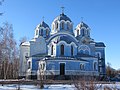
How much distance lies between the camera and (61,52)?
45969 mm

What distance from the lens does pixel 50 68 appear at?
4341 centimetres

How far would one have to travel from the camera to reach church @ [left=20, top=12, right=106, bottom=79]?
4356cm

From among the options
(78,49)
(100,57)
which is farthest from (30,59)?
(100,57)

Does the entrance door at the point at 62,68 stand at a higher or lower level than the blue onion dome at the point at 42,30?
lower

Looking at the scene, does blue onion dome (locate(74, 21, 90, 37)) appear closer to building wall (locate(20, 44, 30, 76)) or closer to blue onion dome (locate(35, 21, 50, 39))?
blue onion dome (locate(35, 21, 50, 39))

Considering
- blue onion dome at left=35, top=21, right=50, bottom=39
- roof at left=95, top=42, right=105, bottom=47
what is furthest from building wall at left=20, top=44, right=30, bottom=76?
roof at left=95, top=42, right=105, bottom=47

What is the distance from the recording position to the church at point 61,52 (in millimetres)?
43562

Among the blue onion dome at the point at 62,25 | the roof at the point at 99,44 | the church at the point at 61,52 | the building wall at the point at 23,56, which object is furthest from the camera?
the roof at the point at 99,44

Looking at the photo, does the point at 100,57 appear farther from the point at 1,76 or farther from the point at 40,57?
the point at 1,76

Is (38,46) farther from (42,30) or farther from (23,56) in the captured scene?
(23,56)

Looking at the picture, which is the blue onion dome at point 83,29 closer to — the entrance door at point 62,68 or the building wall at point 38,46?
the building wall at point 38,46

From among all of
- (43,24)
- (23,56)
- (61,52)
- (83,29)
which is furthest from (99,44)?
(23,56)

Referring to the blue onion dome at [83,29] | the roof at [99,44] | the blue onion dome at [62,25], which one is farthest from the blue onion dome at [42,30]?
the roof at [99,44]

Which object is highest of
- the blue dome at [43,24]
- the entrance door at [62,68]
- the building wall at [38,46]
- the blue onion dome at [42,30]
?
the blue dome at [43,24]
